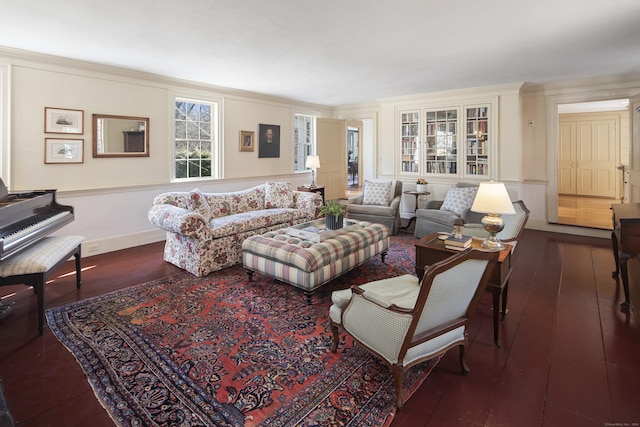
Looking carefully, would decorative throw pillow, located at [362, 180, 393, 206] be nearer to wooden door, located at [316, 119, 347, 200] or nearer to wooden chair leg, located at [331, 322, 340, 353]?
wooden door, located at [316, 119, 347, 200]

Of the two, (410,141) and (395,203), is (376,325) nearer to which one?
(395,203)

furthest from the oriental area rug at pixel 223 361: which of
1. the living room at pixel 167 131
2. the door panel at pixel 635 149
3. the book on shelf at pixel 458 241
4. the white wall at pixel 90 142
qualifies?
the door panel at pixel 635 149

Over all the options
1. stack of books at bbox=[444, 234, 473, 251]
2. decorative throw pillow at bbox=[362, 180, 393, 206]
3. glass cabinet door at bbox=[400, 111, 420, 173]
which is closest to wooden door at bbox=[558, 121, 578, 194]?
glass cabinet door at bbox=[400, 111, 420, 173]

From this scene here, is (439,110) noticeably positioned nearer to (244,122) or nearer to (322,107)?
(322,107)

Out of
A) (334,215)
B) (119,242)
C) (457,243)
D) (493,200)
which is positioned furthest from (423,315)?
(119,242)

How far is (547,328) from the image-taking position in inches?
102

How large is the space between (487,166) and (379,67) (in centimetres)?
287

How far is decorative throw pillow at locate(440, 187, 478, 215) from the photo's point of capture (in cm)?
518

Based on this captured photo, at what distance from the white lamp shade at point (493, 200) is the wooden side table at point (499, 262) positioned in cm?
29

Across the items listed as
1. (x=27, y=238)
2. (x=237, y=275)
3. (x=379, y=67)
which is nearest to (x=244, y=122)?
(x=379, y=67)

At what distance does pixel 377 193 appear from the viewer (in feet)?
19.8

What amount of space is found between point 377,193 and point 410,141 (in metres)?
1.61

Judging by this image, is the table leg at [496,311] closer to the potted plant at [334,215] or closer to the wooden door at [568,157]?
the potted plant at [334,215]

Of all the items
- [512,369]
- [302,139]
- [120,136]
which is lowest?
[512,369]
